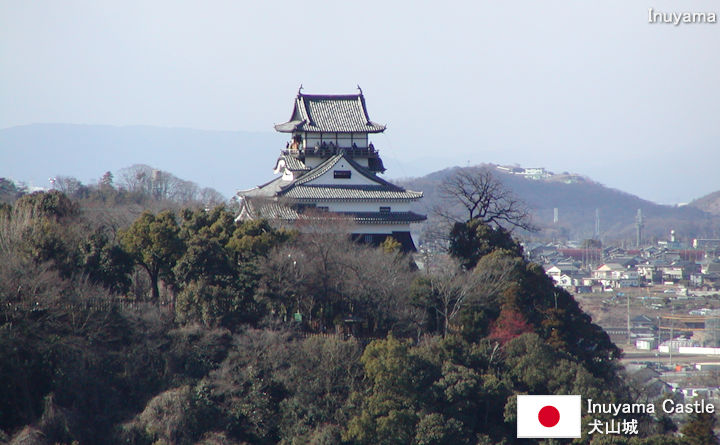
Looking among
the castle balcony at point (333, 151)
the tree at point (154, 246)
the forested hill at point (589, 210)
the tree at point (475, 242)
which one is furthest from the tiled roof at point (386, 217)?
the forested hill at point (589, 210)

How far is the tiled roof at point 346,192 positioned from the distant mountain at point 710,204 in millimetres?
134528

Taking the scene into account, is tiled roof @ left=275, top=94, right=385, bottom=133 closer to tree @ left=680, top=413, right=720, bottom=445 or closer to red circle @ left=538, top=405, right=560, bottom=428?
red circle @ left=538, top=405, right=560, bottom=428

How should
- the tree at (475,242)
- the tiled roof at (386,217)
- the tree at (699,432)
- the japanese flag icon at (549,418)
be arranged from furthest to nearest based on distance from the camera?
the tiled roof at (386,217)
the tree at (475,242)
the tree at (699,432)
the japanese flag icon at (549,418)

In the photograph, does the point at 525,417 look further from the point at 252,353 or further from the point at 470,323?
the point at 252,353

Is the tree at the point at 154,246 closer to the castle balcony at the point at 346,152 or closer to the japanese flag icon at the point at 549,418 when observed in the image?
the castle balcony at the point at 346,152

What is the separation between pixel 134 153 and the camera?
163000 mm

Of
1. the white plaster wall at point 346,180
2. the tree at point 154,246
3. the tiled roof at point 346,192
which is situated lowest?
the tree at point 154,246

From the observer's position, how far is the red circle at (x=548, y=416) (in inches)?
739

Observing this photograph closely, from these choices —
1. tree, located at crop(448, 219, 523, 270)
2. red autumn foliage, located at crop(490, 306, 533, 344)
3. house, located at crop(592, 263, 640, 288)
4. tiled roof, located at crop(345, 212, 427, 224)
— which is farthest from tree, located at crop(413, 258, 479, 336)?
house, located at crop(592, 263, 640, 288)

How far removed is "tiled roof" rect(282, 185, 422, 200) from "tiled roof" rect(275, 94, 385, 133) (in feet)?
7.61

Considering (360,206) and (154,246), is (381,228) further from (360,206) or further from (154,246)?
(154,246)

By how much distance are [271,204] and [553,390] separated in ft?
29.3

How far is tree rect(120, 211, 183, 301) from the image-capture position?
2100 centimetres

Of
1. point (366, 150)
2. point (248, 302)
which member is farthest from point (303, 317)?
point (366, 150)
